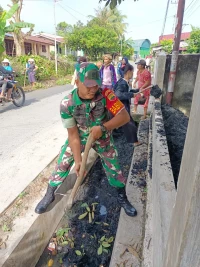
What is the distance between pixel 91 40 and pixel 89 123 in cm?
2413

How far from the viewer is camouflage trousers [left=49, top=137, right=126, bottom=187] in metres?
2.22

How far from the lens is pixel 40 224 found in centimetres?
227

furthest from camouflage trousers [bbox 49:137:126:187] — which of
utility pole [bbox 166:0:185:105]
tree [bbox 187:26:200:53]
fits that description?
tree [bbox 187:26:200:53]

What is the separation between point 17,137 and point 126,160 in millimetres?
2275

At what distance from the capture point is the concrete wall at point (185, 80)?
5742mm

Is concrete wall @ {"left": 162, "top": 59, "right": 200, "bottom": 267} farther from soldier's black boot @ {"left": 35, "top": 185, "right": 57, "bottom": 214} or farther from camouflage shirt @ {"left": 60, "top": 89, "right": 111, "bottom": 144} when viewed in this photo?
soldier's black boot @ {"left": 35, "top": 185, "right": 57, "bottom": 214}

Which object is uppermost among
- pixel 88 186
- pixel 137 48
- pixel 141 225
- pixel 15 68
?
pixel 137 48

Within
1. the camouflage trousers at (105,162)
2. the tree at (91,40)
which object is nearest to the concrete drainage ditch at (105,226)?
the camouflage trousers at (105,162)

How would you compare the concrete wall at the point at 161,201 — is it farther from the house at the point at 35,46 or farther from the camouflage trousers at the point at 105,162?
the house at the point at 35,46

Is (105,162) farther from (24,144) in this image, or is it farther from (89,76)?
(24,144)

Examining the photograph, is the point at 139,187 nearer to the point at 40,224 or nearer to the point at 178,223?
the point at 40,224

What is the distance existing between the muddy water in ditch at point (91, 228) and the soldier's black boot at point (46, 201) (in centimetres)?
41

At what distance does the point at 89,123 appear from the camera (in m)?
2.12

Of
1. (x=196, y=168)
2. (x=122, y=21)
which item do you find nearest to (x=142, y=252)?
(x=196, y=168)
